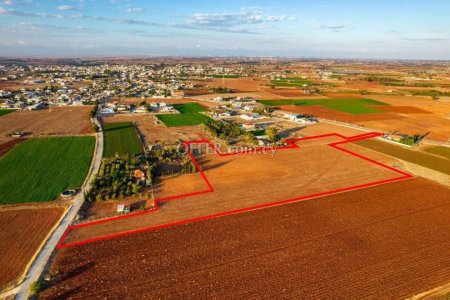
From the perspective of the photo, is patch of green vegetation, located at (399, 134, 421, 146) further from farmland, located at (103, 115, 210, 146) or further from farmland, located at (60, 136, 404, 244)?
farmland, located at (103, 115, 210, 146)

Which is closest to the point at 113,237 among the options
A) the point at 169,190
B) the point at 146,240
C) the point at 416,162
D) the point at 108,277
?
the point at 146,240

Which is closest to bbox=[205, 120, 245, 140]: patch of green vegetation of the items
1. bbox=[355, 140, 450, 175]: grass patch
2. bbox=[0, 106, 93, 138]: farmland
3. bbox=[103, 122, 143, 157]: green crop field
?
bbox=[103, 122, 143, 157]: green crop field

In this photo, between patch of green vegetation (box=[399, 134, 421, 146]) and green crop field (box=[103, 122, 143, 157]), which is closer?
green crop field (box=[103, 122, 143, 157])

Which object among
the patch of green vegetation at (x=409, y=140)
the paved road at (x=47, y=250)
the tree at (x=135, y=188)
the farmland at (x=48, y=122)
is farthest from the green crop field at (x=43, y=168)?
the patch of green vegetation at (x=409, y=140)

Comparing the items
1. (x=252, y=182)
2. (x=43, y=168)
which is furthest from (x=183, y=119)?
(x=252, y=182)

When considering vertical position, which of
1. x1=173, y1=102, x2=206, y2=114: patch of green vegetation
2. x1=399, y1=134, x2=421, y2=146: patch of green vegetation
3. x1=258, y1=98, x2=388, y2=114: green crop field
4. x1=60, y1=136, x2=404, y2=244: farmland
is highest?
x1=258, y1=98, x2=388, y2=114: green crop field

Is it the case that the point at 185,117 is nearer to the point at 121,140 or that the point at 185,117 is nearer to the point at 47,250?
the point at 121,140
